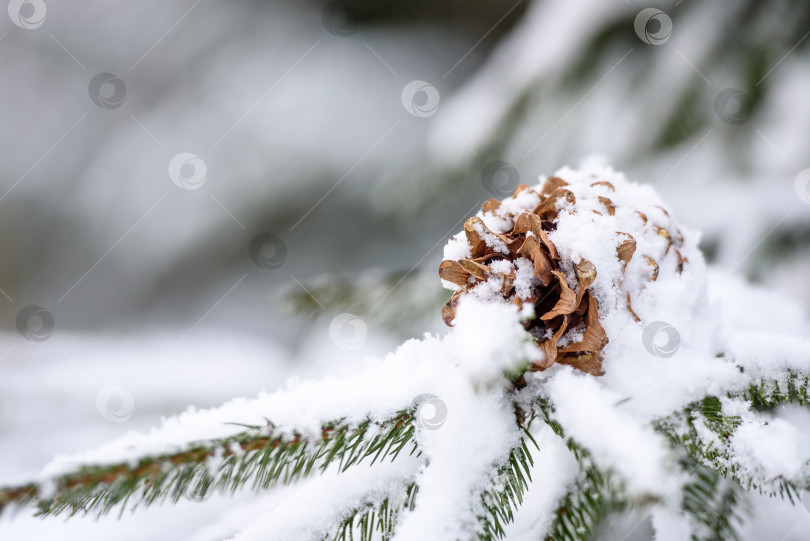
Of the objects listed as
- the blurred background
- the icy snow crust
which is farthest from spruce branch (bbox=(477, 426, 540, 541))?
the blurred background

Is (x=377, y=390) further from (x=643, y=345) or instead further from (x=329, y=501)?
(x=643, y=345)

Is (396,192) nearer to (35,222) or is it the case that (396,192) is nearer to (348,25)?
(348,25)

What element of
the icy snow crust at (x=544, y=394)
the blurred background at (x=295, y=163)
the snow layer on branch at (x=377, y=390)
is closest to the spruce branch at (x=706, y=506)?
the icy snow crust at (x=544, y=394)

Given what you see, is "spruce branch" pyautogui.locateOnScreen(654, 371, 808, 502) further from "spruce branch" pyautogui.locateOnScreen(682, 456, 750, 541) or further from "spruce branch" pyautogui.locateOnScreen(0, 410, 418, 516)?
"spruce branch" pyautogui.locateOnScreen(0, 410, 418, 516)

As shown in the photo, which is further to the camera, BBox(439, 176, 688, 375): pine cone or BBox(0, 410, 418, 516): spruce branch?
BBox(439, 176, 688, 375): pine cone

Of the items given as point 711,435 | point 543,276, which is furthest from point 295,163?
point 711,435

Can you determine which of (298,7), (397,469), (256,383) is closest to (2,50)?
(298,7)

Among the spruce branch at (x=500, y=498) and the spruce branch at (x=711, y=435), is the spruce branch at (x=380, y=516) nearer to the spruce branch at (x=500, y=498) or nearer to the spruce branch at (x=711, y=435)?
the spruce branch at (x=500, y=498)
